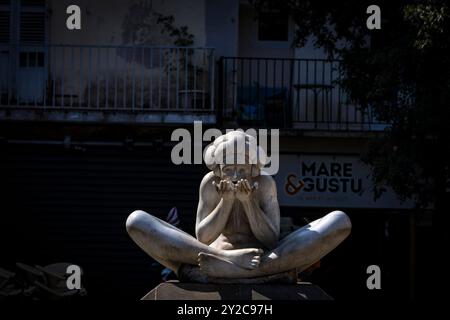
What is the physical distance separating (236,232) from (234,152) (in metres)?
0.78

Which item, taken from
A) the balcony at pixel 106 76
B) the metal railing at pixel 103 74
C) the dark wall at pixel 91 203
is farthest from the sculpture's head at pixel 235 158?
the metal railing at pixel 103 74

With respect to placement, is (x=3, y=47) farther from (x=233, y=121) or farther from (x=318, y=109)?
(x=318, y=109)

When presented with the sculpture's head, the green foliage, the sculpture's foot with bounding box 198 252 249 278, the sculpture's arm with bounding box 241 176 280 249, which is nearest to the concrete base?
the sculpture's foot with bounding box 198 252 249 278

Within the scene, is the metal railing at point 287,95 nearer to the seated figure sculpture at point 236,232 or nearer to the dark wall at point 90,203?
the dark wall at point 90,203

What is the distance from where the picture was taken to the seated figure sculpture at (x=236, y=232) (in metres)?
10.0

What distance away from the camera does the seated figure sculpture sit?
1000 cm

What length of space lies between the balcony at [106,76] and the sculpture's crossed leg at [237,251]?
983 centimetres

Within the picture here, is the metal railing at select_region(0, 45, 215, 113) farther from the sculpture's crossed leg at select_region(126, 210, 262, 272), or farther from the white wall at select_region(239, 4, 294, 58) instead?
the sculpture's crossed leg at select_region(126, 210, 262, 272)

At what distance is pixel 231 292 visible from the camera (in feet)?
32.4

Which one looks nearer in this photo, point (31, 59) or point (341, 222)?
point (341, 222)

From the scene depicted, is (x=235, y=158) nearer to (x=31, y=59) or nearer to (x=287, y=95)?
(x=287, y=95)

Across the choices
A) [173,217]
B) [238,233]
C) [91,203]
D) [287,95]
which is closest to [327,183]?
[287,95]

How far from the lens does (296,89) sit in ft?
69.3

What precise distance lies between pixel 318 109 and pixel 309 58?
1003 mm
